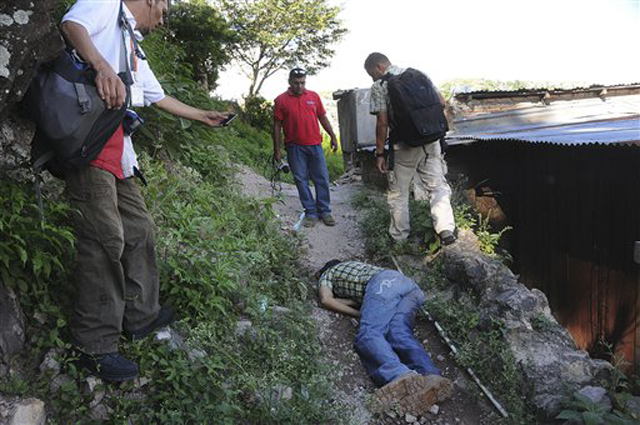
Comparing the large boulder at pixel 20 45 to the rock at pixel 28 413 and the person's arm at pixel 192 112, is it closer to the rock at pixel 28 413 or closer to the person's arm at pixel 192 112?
the person's arm at pixel 192 112

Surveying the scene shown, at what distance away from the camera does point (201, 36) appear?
51.3ft

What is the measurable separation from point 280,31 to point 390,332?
24.3 m

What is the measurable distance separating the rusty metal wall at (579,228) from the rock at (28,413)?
668 centimetres

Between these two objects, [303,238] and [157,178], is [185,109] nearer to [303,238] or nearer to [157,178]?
[157,178]

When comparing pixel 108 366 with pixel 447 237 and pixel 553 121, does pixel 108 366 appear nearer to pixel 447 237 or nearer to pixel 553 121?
pixel 447 237

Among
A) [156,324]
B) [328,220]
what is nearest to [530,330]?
[156,324]

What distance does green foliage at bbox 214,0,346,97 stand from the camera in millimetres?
25484

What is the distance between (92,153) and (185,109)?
2.29 ft

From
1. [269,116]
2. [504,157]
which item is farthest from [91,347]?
[269,116]

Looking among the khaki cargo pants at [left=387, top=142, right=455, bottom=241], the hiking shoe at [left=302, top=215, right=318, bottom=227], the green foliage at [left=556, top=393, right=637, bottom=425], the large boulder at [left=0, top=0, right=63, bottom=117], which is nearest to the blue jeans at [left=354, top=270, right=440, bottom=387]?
the green foliage at [left=556, top=393, right=637, bottom=425]

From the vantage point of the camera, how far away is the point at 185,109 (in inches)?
120

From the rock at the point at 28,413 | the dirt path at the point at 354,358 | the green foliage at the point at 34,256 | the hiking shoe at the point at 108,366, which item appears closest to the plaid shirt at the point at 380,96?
the dirt path at the point at 354,358

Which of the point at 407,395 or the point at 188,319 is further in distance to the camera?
the point at 407,395

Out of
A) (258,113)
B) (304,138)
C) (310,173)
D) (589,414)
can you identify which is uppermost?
(258,113)
